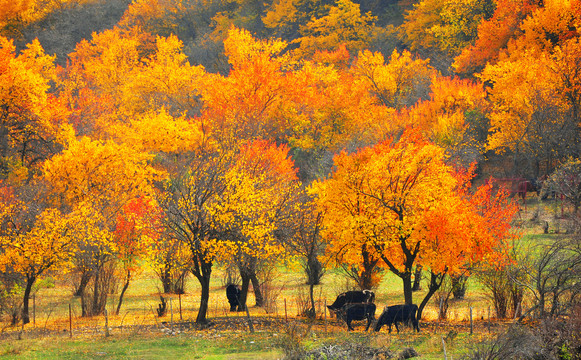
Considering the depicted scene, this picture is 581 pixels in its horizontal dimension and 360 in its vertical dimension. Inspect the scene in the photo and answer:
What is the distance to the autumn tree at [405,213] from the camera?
81.6ft

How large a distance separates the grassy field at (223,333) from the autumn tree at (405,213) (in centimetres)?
282

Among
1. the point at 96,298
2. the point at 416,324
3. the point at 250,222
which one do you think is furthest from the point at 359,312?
the point at 96,298

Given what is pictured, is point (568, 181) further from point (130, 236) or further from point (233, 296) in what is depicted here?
point (130, 236)

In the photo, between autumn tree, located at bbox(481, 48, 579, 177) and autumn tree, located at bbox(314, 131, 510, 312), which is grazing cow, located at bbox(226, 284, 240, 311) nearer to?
autumn tree, located at bbox(314, 131, 510, 312)

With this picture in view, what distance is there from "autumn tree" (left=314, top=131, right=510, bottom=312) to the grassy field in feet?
9.26

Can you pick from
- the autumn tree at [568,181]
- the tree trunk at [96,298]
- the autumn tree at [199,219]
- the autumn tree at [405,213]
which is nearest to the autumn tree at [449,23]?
the autumn tree at [568,181]

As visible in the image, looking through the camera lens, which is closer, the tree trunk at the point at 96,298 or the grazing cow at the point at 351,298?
the grazing cow at the point at 351,298

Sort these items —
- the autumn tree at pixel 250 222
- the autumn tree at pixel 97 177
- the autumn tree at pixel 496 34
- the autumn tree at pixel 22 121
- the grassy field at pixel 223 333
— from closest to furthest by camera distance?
the grassy field at pixel 223 333 → the autumn tree at pixel 250 222 → the autumn tree at pixel 97 177 → the autumn tree at pixel 22 121 → the autumn tree at pixel 496 34

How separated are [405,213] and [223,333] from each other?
30.3 feet

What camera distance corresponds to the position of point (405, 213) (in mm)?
26109

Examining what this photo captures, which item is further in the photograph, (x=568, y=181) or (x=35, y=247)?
(x=568, y=181)

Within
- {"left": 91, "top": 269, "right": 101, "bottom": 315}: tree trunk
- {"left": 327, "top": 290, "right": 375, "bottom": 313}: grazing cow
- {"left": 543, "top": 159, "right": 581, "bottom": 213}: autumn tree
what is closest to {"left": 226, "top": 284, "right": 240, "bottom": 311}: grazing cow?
{"left": 327, "top": 290, "right": 375, "bottom": 313}: grazing cow

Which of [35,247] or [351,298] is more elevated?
[35,247]

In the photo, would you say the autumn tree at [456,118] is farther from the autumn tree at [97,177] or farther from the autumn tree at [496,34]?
the autumn tree at [97,177]
